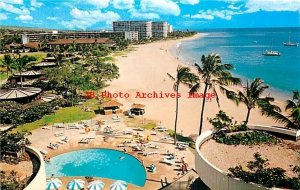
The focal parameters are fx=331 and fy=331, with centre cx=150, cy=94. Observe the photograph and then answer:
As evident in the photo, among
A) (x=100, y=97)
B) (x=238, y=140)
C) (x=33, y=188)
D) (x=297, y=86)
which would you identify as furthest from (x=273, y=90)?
(x=33, y=188)

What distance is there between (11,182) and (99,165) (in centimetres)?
1027

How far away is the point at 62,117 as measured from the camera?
112ft

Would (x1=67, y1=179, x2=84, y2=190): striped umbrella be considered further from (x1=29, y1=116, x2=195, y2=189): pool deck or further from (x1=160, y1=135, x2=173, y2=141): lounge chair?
(x1=160, y1=135, x2=173, y2=141): lounge chair

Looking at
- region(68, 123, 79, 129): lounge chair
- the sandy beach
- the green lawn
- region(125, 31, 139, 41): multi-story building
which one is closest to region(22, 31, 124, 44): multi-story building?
region(125, 31, 139, 41): multi-story building

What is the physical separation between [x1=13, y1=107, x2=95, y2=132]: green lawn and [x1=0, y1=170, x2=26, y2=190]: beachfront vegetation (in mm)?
16330

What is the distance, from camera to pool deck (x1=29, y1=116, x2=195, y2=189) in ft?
69.4

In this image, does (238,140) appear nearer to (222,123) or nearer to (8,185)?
(222,123)

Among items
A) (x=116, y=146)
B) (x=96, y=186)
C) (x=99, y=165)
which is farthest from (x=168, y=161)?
(x=96, y=186)

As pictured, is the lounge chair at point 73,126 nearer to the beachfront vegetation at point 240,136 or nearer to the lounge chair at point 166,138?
the lounge chair at point 166,138

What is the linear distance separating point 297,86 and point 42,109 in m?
42.4

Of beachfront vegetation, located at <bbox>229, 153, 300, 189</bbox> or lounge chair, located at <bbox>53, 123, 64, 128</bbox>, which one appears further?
lounge chair, located at <bbox>53, 123, 64, 128</bbox>

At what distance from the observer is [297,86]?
56281 mm

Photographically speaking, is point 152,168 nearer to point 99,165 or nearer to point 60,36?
point 99,165

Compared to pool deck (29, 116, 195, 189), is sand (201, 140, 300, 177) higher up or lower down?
higher up
